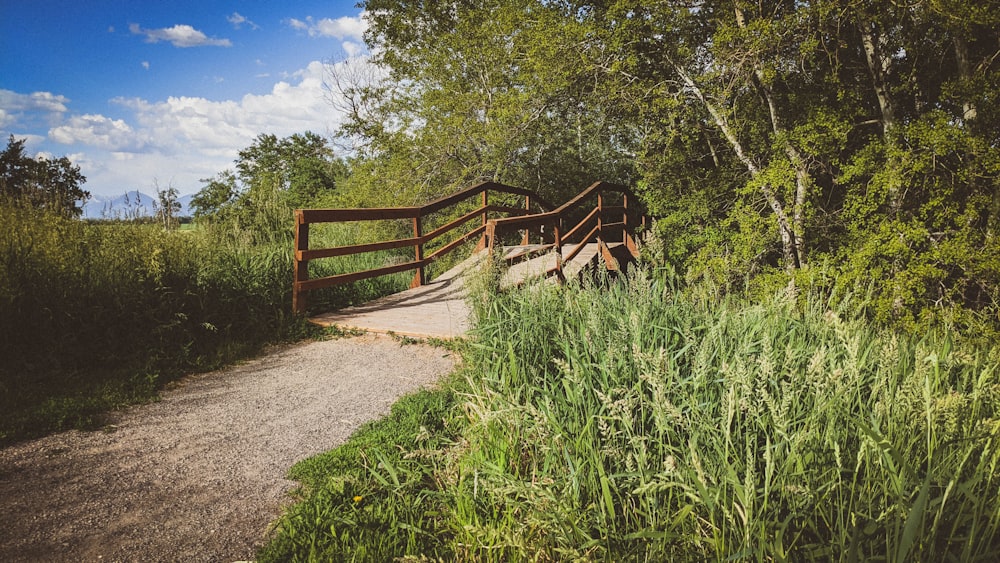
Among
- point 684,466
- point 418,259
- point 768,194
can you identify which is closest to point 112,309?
point 418,259

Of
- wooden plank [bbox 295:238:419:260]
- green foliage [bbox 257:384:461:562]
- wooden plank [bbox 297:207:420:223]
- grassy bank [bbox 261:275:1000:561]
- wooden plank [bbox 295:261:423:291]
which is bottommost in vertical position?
green foliage [bbox 257:384:461:562]

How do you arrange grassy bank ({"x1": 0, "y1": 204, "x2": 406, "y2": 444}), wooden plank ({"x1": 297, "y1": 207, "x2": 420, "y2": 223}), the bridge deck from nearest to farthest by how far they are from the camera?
grassy bank ({"x1": 0, "y1": 204, "x2": 406, "y2": 444}) < the bridge deck < wooden plank ({"x1": 297, "y1": 207, "x2": 420, "y2": 223})

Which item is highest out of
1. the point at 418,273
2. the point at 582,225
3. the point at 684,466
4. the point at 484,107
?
the point at 484,107

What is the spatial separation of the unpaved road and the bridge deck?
2.91ft

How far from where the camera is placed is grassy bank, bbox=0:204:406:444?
3936 millimetres

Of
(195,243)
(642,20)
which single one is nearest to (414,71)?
(642,20)

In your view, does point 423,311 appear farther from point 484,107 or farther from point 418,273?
point 484,107

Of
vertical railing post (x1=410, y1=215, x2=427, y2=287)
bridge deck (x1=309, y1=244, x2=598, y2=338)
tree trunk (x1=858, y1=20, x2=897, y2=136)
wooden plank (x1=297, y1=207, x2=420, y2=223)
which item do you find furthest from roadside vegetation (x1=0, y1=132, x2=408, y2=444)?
tree trunk (x1=858, y1=20, x2=897, y2=136)

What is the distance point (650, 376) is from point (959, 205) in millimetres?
9070

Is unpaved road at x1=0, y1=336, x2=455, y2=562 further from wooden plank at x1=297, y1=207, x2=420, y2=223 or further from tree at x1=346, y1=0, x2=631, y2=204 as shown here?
tree at x1=346, y1=0, x2=631, y2=204

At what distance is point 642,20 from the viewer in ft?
31.7

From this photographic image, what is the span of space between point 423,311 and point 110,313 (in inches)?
127

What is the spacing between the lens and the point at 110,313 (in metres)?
4.66

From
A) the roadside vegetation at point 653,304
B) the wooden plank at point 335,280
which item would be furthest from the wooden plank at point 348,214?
the roadside vegetation at point 653,304
